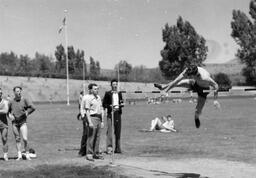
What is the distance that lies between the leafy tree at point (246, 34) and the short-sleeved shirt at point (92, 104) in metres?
→ 65.6

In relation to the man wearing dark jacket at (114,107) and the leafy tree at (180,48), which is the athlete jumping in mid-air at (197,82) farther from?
the leafy tree at (180,48)

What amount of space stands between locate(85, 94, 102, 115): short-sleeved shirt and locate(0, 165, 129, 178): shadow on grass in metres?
2.34

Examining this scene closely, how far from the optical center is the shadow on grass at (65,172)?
33.7 ft

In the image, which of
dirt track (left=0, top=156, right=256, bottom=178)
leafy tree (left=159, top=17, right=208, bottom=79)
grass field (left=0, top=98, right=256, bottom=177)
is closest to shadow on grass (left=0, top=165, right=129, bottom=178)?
grass field (left=0, top=98, right=256, bottom=177)

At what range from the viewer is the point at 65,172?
35.2ft

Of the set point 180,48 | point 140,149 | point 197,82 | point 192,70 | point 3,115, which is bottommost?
point 140,149

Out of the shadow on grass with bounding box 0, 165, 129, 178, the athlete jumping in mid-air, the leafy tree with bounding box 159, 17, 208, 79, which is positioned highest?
the leafy tree with bounding box 159, 17, 208, 79

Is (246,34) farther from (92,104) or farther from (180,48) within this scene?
(92,104)

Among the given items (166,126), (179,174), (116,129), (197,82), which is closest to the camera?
(179,174)

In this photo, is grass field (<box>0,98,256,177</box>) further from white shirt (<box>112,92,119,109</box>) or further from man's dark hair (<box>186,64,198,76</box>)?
man's dark hair (<box>186,64,198,76</box>)

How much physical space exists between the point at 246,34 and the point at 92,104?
218ft

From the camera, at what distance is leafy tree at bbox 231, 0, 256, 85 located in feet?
246

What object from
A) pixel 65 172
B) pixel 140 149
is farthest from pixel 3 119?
pixel 140 149

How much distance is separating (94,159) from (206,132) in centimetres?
876
